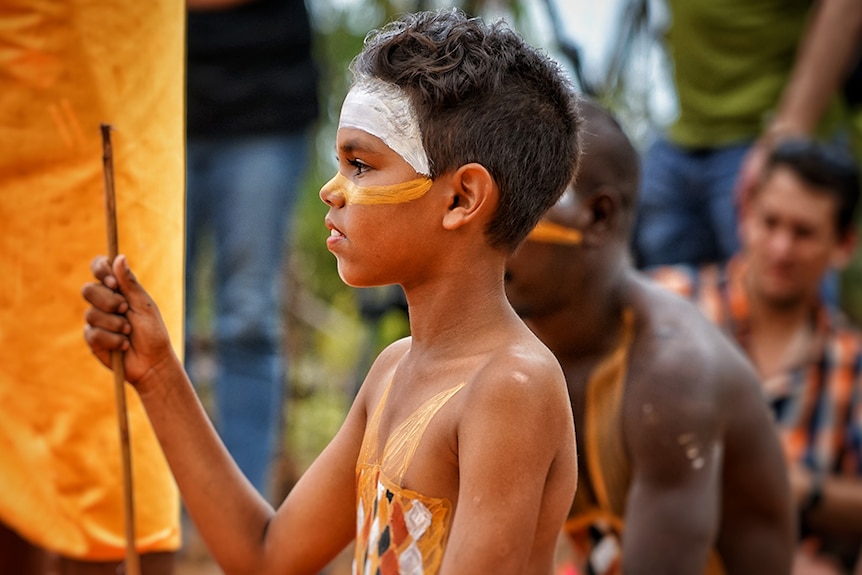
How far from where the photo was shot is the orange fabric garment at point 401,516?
2035 millimetres

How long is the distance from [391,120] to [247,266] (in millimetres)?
1961

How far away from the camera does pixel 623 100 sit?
593 centimetres

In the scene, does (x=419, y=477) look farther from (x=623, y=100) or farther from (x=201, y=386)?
(x=201, y=386)

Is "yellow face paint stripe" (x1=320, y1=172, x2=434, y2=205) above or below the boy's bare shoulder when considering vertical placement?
above

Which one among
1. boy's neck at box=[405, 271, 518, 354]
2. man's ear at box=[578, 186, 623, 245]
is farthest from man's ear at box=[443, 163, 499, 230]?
man's ear at box=[578, 186, 623, 245]

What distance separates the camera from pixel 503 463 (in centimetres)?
192

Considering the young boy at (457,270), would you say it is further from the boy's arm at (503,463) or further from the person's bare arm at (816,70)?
the person's bare arm at (816,70)

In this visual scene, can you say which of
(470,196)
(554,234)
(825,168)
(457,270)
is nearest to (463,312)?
(457,270)

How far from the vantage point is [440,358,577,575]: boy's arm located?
6.30 feet

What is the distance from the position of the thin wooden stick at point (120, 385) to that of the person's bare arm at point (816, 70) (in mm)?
2761

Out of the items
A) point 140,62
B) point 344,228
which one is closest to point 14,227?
point 140,62

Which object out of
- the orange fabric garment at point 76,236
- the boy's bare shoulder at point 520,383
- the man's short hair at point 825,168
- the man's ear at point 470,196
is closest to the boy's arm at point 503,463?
the boy's bare shoulder at point 520,383

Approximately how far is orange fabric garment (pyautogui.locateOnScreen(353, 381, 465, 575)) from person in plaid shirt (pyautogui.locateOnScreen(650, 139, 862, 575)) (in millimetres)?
2546

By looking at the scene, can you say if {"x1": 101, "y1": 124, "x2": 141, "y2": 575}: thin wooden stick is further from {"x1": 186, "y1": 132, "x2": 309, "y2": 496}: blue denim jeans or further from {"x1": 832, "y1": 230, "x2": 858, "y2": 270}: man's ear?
{"x1": 832, "y1": 230, "x2": 858, "y2": 270}: man's ear
